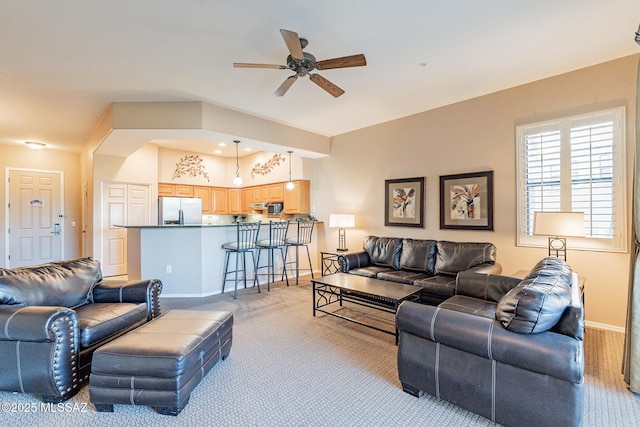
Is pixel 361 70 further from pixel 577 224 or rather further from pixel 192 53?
pixel 577 224

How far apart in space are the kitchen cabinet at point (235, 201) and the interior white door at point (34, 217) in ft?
12.4

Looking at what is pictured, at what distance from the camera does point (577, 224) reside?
2.85 metres

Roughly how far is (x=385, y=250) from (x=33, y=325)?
3899 millimetres

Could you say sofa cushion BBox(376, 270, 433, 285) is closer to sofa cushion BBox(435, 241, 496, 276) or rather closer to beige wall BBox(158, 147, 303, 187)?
sofa cushion BBox(435, 241, 496, 276)

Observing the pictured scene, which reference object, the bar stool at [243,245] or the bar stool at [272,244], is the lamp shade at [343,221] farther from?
the bar stool at [243,245]

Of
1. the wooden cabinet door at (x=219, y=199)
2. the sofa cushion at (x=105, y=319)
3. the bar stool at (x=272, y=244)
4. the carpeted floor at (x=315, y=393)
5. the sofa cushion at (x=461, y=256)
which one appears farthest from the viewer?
the wooden cabinet door at (x=219, y=199)

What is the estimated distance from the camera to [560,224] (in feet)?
9.60

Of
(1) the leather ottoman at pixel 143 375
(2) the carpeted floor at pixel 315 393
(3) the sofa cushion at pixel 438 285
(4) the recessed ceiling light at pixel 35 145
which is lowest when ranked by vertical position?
(2) the carpeted floor at pixel 315 393

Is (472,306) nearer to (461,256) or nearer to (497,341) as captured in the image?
(497,341)

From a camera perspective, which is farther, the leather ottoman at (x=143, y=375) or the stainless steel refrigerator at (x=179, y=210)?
the stainless steel refrigerator at (x=179, y=210)

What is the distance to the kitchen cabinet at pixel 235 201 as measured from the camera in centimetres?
825

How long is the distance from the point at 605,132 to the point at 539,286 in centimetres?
259

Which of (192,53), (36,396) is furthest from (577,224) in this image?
(36,396)

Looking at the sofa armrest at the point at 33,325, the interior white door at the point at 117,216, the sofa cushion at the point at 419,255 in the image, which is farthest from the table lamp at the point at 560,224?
the interior white door at the point at 117,216
